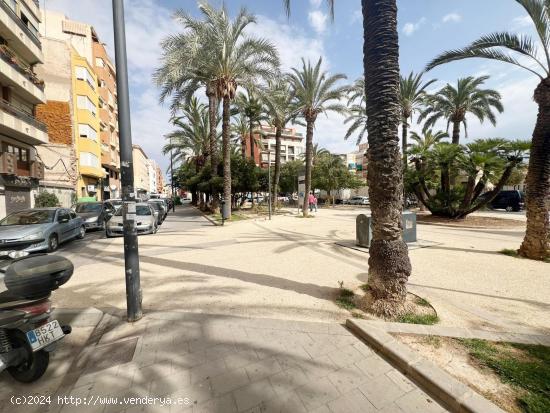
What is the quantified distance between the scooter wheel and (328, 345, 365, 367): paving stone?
9.88 ft

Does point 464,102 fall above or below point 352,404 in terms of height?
above

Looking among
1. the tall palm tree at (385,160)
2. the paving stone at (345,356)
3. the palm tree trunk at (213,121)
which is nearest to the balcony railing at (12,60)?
the palm tree trunk at (213,121)

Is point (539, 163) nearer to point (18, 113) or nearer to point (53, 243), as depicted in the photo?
point (53, 243)

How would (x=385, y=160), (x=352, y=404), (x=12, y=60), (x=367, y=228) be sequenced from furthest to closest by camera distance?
(x=12, y=60) → (x=367, y=228) → (x=385, y=160) → (x=352, y=404)

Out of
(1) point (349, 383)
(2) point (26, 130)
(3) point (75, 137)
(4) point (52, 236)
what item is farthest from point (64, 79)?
(1) point (349, 383)

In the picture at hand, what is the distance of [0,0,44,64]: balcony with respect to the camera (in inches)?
622

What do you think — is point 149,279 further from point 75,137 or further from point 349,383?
point 75,137

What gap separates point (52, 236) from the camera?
8695 mm

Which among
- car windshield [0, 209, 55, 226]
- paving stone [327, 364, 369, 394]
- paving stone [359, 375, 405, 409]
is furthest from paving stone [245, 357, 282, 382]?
car windshield [0, 209, 55, 226]

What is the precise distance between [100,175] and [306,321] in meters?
34.5

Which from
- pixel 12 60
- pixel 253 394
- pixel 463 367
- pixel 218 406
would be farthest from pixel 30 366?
pixel 12 60

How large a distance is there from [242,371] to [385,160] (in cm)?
330

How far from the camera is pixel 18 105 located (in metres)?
18.7

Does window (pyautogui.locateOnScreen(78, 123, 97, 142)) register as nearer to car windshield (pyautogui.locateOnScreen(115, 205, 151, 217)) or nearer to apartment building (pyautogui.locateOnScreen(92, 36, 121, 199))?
apartment building (pyautogui.locateOnScreen(92, 36, 121, 199))
